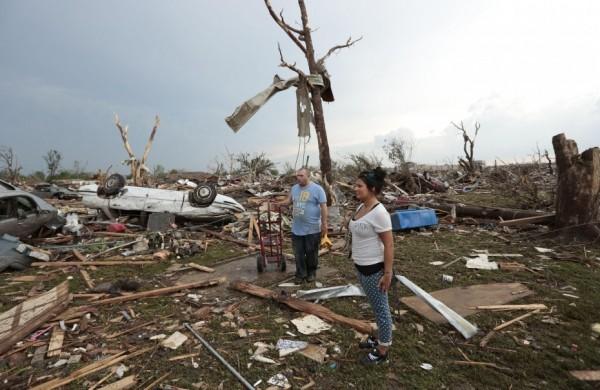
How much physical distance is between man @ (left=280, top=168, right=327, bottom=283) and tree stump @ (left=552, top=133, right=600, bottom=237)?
578 centimetres

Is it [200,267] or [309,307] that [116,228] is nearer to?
[200,267]

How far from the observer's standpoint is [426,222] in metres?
9.16

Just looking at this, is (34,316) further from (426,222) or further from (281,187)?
(281,187)

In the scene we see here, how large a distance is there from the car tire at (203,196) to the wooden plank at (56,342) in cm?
616

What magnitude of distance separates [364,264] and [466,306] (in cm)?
241

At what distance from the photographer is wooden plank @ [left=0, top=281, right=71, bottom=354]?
374 centimetres

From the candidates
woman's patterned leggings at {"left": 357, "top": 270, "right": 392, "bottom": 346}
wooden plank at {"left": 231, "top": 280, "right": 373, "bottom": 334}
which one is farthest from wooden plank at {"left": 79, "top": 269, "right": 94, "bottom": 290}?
woman's patterned leggings at {"left": 357, "top": 270, "right": 392, "bottom": 346}

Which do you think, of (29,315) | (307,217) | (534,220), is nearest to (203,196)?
(307,217)

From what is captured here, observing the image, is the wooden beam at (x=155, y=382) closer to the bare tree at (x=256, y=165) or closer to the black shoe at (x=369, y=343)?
the black shoe at (x=369, y=343)

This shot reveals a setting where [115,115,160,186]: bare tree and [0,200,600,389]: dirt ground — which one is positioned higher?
[115,115,160,186]: bare tree

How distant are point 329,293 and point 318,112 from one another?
18.7 ft

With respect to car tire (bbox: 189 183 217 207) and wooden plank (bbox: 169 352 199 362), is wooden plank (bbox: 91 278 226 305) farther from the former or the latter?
car tire (bbox: 189 183 217 207)

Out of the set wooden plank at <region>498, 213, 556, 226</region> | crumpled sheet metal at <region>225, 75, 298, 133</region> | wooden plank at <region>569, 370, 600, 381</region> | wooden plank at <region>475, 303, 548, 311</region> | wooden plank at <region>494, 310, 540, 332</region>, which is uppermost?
crumpled sheet metal at <region>225, 75, 298, 133</region>

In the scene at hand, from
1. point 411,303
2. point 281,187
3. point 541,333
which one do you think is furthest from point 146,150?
point 541,333
